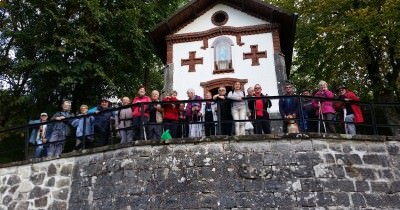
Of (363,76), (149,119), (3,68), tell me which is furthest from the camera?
(363,76)

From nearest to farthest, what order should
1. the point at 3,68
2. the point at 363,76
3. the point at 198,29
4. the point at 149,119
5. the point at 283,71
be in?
the point at 149,119
the point at 283,71
the point at 198,29
the point at 3,68
the point at 363,76

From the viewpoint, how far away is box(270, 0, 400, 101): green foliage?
58.8 feet

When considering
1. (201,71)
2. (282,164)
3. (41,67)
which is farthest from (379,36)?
(41,67)

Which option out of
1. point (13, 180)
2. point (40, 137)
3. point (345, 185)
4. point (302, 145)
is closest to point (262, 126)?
point (302, 145)

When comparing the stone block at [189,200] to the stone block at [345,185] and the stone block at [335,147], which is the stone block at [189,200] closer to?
the stone block at [345,185]

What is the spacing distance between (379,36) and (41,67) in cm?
1352

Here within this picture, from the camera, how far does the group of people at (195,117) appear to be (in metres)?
9.88

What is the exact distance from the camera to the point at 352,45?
1906 centimetres

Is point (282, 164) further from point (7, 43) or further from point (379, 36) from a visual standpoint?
point (7, 43)

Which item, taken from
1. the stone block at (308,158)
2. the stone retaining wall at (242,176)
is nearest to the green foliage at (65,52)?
the stone retaining wall at (242,176)

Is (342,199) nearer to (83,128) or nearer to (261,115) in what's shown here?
(261,115)

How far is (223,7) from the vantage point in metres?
17.2

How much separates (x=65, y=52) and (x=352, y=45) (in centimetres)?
1173

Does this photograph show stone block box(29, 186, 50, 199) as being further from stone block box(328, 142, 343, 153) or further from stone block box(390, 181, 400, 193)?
stone block box(390, 181, 400, 193)
